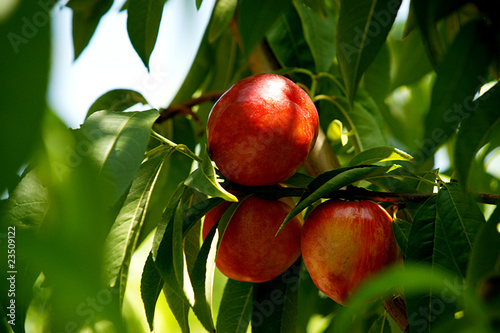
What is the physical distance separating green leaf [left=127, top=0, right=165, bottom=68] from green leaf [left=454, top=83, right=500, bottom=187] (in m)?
0.53

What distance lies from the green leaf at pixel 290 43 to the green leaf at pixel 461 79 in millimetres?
654

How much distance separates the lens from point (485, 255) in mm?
448

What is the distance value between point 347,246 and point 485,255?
23 cm

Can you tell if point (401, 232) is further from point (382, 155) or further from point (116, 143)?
point (116, 143)

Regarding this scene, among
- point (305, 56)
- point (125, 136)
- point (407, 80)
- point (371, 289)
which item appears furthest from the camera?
point (407, 80)

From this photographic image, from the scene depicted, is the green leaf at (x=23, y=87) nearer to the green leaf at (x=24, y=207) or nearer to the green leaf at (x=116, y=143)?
the green leaf at (x=116, y=143)

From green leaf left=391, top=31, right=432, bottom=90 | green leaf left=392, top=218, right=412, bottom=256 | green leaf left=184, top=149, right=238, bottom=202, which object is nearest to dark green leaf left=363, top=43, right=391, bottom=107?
green leaf left=391, top=31, right=432, bottom=90

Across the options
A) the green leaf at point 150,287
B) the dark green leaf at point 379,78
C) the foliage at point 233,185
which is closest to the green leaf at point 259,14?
the foliage at point 233,185

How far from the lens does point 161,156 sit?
27.4 inches

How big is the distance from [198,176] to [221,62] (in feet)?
2.76

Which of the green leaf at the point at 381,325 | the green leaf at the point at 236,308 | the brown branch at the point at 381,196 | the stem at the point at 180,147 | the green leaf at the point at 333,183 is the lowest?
the green leaf at the point at 381,325

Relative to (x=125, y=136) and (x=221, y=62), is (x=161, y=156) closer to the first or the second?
(x=125, y=136)

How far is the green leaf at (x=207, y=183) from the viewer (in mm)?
563

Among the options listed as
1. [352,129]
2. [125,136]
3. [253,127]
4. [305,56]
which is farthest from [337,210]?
[305,56]
